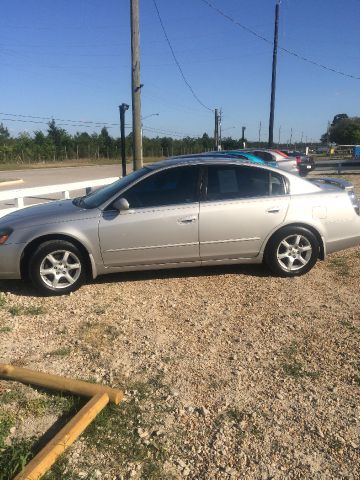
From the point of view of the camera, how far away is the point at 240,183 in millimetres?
5434

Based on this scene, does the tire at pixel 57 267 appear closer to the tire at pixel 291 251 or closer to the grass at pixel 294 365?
the tire at pixel 291 251

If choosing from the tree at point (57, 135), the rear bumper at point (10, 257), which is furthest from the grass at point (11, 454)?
the tree at point (57, 135)

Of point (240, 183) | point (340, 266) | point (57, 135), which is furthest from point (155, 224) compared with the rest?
point (57, 135)

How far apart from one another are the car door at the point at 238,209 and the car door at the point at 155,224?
0.52 ft

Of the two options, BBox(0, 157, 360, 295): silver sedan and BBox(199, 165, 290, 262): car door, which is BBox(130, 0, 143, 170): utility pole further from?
BBox(199, 165, 290, 262): car door

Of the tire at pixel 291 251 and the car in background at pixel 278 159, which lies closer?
the tire at pixel 291 251

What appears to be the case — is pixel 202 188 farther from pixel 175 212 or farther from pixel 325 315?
pixel 325 315

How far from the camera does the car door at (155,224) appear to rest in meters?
5.06

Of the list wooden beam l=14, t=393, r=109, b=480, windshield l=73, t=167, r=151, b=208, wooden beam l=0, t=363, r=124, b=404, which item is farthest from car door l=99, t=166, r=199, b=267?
wooden beam l=14, t=393, r=109, b=480

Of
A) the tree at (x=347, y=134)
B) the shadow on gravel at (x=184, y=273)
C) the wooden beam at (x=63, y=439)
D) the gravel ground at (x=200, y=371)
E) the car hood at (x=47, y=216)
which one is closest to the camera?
the wooden beam at (x=63, y=439)

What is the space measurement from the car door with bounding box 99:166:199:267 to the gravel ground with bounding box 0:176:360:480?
1.31 ft

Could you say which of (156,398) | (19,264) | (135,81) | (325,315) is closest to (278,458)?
(156,398)

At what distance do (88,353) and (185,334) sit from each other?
880 mm

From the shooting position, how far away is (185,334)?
157 inches
